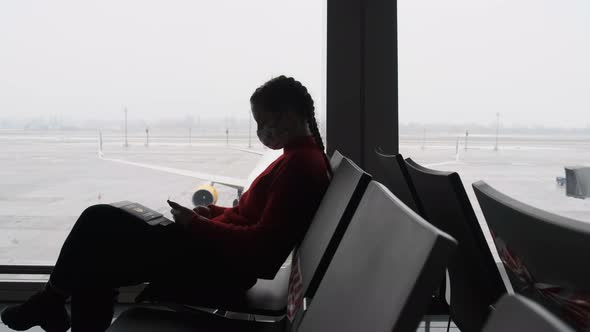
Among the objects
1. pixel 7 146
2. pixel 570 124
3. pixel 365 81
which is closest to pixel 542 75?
pixel 570 124

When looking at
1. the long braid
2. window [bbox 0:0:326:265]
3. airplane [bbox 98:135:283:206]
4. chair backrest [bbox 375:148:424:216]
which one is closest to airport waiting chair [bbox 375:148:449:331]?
chair backrest [bbox 375:148:424:216]

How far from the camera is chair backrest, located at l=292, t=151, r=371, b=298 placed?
0.95m

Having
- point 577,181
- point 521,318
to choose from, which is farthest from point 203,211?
point 577,181

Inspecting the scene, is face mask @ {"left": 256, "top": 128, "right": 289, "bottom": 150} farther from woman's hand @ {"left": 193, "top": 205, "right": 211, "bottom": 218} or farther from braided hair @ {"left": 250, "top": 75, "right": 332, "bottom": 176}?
woman's hand @ {"left": 193, "top": 205, "right": 211, "bottom": 218}

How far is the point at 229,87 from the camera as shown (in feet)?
9.37

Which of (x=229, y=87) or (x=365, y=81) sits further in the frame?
(x=229, y=87)

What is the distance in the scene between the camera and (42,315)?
1.65 m

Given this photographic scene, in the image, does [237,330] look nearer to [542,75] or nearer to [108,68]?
[108,68]

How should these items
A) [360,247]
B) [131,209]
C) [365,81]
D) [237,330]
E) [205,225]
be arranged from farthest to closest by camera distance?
[365,81] < [131,209] < [205,225] < [237,330] < [360,247]

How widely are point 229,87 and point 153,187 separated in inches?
31.2

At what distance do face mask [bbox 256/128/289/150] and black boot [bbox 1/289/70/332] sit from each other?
865mm

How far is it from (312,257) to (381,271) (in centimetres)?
57

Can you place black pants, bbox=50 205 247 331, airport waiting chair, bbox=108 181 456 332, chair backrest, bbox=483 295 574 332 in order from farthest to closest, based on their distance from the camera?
black pants, bbox=50 205 247 331
airport waiting chair, bbox=108 181 456 332
chair backrest, bbox=483 295 574 332

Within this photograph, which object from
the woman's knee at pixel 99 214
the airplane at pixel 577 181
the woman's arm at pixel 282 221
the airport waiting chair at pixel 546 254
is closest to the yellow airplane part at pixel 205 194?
the woman's knee at pixel 99 214
